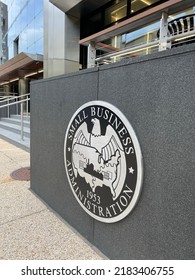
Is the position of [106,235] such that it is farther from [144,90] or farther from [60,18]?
[60,18]

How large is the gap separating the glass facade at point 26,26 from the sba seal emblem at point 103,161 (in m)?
9.11

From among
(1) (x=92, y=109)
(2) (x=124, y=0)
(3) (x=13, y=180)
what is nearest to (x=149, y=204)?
(1) (x=92, y=109)

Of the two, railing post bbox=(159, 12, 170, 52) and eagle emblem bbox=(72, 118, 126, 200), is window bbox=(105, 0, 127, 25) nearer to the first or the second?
railing post bbox=(159, 12, 170, 52)

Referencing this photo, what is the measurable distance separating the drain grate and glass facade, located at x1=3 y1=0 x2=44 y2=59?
742 cm

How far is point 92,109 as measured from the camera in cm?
176

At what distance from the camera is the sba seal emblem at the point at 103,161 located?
1.46 metres

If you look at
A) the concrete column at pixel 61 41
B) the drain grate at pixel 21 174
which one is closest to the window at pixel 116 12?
the concrete column at pixel 61 41

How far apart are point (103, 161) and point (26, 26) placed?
1321 cm

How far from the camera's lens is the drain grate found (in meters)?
3.62

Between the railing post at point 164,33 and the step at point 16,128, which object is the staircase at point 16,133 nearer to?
the step at point 16,128

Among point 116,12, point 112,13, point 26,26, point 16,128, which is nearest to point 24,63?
point 16,128

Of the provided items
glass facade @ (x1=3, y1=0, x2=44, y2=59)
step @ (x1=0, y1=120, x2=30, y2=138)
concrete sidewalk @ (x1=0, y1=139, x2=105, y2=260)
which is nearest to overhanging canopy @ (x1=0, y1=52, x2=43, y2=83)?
glass facade @ (x1=3, y1=0, x2=44, y2=59)

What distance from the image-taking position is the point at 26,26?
1237 centimetres
